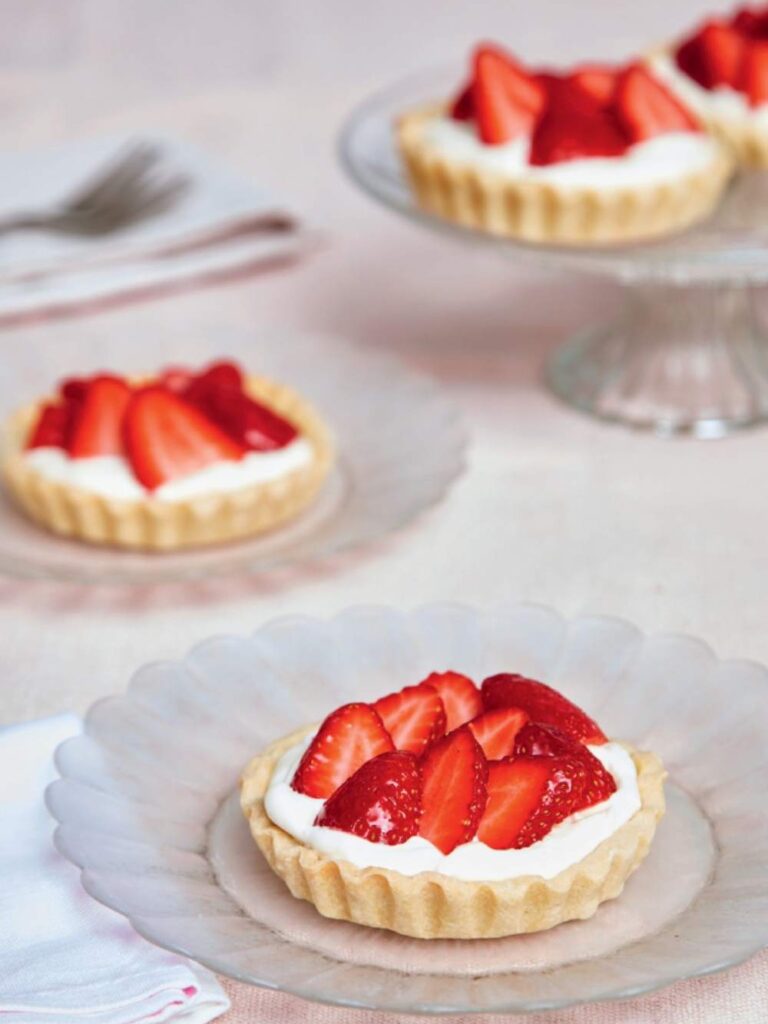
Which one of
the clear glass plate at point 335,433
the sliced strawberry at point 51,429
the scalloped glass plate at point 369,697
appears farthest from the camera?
the sliced strawberry at point 51,429

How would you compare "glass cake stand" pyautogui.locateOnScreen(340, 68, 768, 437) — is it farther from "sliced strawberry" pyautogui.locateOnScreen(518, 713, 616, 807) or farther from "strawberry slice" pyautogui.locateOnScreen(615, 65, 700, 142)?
"sliced strawberry" pyautogui.locateOnScreen(518, 713, 616, 807)

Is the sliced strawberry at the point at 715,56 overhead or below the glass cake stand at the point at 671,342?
overhead

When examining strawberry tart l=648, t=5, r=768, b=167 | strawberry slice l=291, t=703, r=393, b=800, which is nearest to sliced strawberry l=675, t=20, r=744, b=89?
strawberry tart l=648, t=5, r=768, b=167

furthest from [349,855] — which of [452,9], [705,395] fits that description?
[452,9]

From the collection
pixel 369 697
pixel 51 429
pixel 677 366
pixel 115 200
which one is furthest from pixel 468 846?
pixel 115 200

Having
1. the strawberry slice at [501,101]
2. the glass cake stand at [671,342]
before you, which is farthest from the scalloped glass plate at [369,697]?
the strawberry slice at [501,101]

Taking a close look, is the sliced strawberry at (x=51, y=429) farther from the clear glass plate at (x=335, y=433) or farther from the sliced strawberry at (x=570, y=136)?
the sliced strawberry at (x=570, y=136)

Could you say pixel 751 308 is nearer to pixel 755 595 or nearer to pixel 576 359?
pixel 576 359
